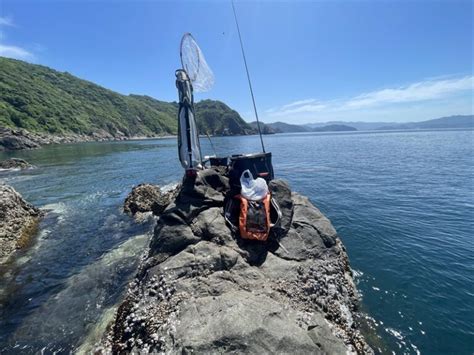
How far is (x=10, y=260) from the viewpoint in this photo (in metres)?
11.2

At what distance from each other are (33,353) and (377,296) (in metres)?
11.2

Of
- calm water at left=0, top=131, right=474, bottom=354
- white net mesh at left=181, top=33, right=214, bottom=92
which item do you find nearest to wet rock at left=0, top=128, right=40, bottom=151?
calm water at left=0, top=131, right=474, bottom=354

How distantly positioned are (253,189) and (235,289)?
4.08 meters

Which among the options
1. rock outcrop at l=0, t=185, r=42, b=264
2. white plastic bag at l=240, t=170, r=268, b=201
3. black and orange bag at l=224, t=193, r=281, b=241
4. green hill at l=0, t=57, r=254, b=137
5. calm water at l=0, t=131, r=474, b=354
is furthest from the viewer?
green hill at l=0, t=57, r=254, b=137

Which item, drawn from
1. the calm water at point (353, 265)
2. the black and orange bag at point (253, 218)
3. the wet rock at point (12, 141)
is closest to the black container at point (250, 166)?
the black and orange bag at point (253, 218)

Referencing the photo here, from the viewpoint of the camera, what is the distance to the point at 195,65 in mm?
12602

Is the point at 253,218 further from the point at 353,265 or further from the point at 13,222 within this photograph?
the point at 13,222

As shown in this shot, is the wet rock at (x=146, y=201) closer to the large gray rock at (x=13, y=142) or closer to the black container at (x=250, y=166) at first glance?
the black container at (x=250, y=166)

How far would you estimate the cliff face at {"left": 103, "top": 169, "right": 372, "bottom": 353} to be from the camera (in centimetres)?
540

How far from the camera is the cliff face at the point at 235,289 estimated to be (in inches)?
213

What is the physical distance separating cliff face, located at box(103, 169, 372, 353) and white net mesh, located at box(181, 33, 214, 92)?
5.33m

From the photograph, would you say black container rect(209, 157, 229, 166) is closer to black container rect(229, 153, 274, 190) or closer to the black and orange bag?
black container rect(229, 153, 274, 190)

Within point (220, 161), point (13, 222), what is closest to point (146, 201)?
point (220, 161)

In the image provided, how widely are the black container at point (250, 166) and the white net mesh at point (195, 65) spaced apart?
456 centimetres
